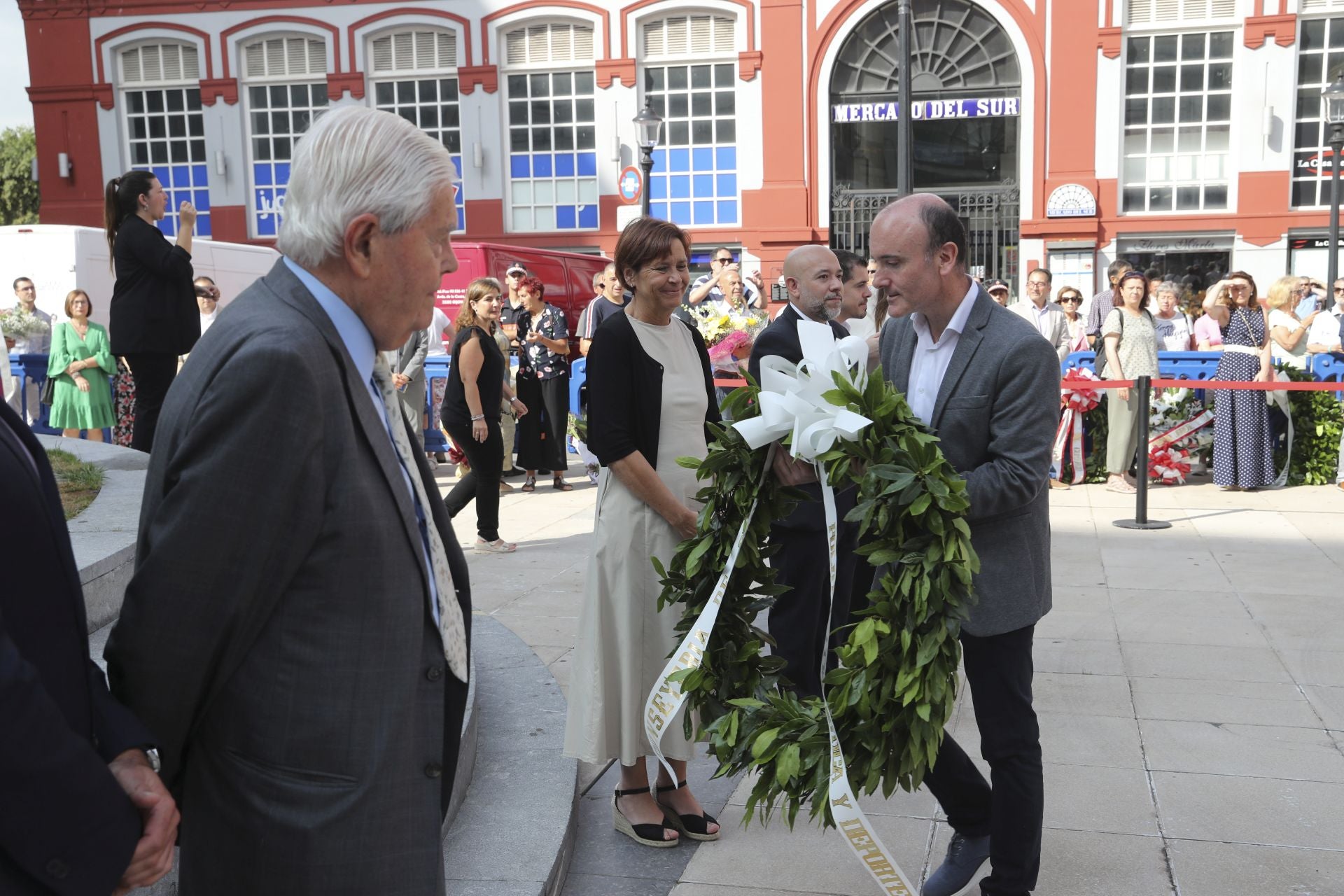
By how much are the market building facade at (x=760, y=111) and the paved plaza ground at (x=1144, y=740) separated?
1672 centimetres

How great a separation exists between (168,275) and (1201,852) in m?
5.35

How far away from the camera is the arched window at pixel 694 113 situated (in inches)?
995

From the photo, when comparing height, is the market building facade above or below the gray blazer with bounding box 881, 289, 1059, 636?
above

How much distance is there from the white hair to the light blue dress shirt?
0.10 feet

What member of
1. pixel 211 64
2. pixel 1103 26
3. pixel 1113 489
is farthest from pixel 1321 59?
pixel 211 64

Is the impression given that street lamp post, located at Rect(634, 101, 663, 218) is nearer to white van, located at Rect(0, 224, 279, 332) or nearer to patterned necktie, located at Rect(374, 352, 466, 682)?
white van, located at Rect(0, 224, 279, 332)

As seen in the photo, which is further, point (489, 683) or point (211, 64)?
point (211, 64)

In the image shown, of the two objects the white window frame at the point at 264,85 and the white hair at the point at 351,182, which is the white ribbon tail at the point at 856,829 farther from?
→ the white window frame at the point at 264,85

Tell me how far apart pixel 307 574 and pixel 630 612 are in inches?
83.3

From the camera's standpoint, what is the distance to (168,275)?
623 centimetres

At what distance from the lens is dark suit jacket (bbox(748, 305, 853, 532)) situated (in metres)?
4.55

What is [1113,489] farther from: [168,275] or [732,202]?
[732,202]

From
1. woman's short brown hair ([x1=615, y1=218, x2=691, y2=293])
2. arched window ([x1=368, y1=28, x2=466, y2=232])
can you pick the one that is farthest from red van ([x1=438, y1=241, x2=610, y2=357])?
woman's short brown hair ([x1=615, y1=218, x2=691, y2=293])

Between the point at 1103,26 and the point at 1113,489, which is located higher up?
the point at 1103,26
